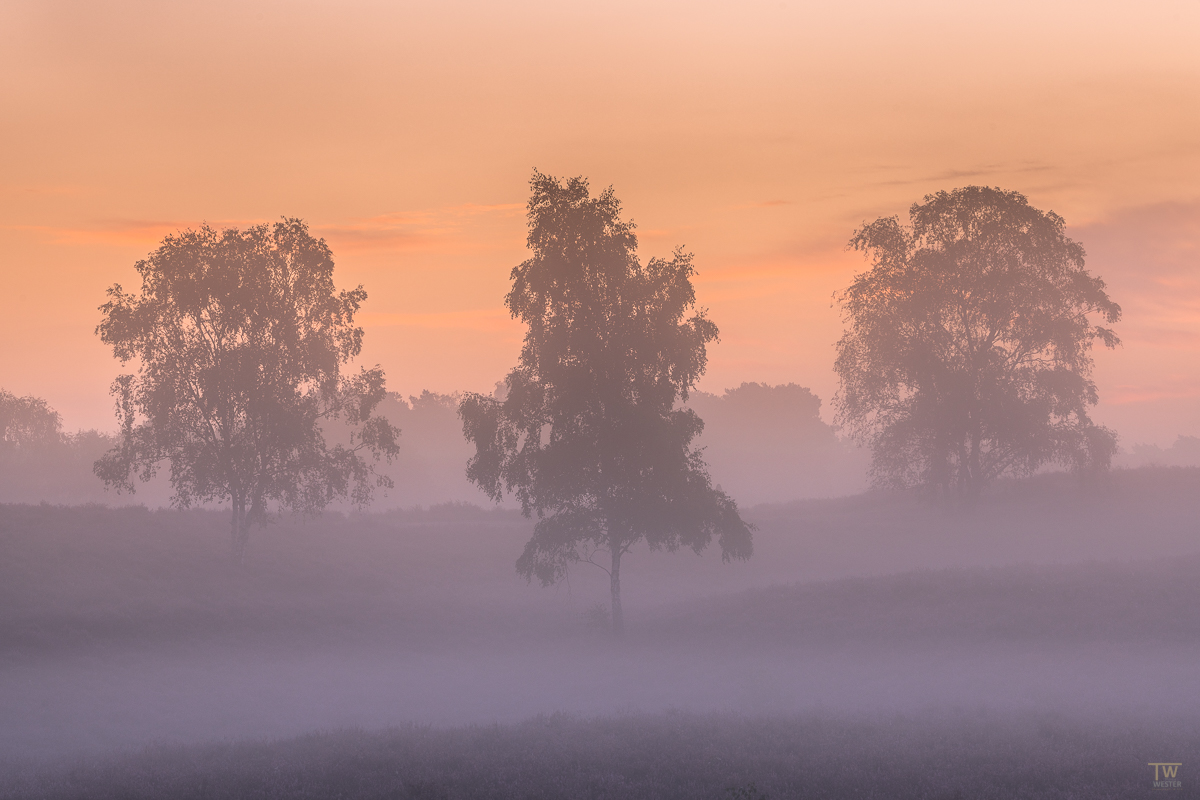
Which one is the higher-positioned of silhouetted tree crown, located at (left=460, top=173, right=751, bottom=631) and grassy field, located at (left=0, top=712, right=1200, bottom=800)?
silhouetted tree crown, located at (left=460, top=173, right=751, bottom=631)

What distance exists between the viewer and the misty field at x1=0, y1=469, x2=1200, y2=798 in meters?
16.2

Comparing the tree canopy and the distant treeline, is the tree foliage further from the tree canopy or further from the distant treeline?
the tree canopy

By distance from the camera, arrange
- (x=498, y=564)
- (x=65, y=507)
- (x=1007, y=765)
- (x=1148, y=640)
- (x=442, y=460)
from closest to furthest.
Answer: (x=1007, y=765) < (x=1148, y=640) < (x=65, y=507) < (x=498, y=564) < (x=442, y=460)

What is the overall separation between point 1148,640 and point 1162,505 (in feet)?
82.6

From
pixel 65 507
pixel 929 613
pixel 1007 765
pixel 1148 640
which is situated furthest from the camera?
pixel 65 507

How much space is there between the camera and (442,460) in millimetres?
165500

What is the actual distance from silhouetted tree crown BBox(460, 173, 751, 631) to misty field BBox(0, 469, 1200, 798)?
4.30 metres

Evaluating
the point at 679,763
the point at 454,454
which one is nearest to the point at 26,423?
the point at 454,454

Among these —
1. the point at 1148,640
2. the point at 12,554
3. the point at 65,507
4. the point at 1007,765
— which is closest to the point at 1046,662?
the point at 1148,640

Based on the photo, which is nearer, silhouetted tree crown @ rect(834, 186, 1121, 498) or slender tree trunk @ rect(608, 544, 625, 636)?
slender tree trunk @ rect(608, 544, 625, 636)

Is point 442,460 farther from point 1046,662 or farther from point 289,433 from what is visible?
point 1046,662

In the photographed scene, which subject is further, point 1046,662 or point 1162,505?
point 1162,505

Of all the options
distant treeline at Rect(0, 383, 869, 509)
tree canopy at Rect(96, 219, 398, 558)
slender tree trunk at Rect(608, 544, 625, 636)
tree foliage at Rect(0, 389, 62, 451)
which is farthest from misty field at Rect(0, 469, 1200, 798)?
tree foliage at Rect(0, 389, 62, 451)

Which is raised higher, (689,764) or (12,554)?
(12,554)
